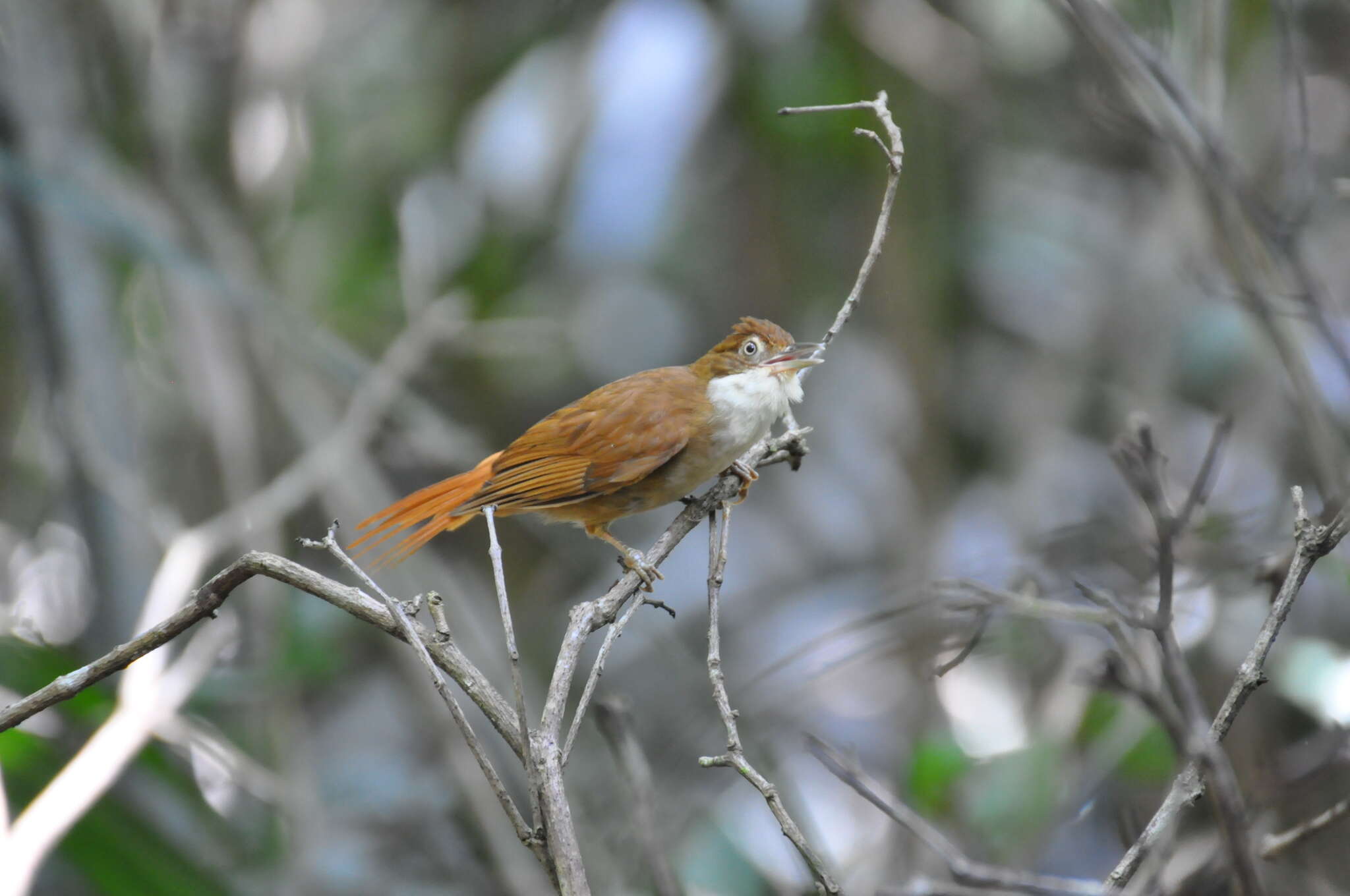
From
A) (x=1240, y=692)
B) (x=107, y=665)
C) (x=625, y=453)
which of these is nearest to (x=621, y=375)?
(x=625, y=453)

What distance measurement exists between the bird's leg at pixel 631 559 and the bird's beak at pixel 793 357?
0.59 meters

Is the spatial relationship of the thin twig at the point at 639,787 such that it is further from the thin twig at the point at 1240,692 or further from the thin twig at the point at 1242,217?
the thin twig at the point at 1242,217

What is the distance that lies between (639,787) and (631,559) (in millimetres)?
1723

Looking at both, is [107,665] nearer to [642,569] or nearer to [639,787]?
[642,569]

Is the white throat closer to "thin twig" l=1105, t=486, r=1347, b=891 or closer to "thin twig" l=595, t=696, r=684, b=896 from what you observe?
Result: "thin twig" l=1105, t=486, r=1347, b=891

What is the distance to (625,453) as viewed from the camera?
9.42 ft

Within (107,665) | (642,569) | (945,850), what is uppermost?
(642,569)

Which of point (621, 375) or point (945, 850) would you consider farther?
point (621, 375)

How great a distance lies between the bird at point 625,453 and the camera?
9.26 feet

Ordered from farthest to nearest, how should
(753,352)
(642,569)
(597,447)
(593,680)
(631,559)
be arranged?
1. (753,352)
2. (597,447)
3. (631,559)
4. (642,569)
5. (593,680)

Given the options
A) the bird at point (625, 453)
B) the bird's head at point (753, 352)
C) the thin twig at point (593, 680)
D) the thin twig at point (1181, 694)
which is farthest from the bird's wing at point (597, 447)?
the thin twig at point (1181, 694)

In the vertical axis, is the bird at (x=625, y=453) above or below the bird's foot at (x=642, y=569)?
above

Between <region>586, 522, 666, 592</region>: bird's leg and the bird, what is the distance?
0.6 inches

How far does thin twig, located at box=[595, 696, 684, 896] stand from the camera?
34.6 inches
